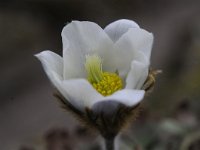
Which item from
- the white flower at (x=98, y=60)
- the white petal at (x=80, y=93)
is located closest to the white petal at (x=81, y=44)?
the white flower at (x=98, y=60)

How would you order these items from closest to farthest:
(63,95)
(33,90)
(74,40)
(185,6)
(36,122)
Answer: (63,95) < (74,40) < (36,122) < (33,90) < (185,6)

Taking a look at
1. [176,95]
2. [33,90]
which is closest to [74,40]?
[176,95]

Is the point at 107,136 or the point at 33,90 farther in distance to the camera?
the point at 33,90

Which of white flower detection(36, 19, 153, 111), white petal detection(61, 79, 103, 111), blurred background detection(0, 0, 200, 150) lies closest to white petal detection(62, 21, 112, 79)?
white flower detection(36, 19, 153, 111)

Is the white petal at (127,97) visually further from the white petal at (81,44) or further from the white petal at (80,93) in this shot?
the white petal at (81,44)

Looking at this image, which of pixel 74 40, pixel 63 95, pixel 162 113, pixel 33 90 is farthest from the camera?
pixel 33 90

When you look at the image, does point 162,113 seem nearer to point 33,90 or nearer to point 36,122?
point 36,122
